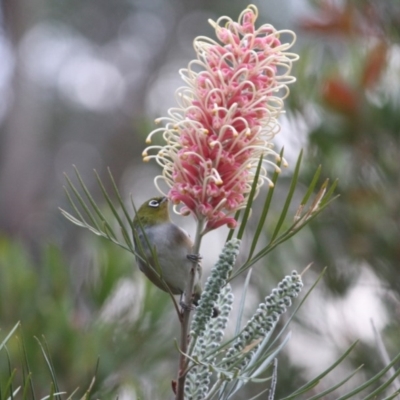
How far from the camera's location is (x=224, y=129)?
94cm

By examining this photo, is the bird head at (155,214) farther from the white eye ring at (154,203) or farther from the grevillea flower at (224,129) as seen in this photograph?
the grevillea flower at (224,129)

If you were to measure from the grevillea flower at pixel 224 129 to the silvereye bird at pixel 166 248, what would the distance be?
0.15m

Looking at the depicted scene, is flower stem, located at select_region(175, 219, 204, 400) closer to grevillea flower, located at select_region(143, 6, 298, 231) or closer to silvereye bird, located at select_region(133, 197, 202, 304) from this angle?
grevillea flower, located at select_region(143, 6, 298, 231)

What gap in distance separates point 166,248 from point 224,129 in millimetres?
441

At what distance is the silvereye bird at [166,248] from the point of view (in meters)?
1.21

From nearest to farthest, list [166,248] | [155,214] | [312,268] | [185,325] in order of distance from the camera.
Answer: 1. [185,325]
2. [166,248]
3. [155,214]
4. [312,268]

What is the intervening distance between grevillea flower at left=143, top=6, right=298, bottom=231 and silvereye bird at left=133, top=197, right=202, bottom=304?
0.15 meters

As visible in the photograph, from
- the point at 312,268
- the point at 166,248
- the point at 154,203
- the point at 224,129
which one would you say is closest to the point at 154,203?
the point at 154,203

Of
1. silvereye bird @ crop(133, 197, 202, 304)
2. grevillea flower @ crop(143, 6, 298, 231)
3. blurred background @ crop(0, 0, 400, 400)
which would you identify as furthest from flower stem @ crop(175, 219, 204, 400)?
blurred background @ crop(0, 0, 400, 400)

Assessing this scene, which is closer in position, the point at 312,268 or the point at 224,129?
the point at 224,129

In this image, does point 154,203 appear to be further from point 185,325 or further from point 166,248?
point 185,325

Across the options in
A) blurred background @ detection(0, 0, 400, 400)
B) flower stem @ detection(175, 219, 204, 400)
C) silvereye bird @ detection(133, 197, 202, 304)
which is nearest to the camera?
flower stem @ detection(175, 219, 204, 400)

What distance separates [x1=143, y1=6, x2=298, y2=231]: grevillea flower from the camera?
3.10 ft

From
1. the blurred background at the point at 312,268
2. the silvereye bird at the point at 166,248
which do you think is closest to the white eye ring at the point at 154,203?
the silvereye bird at the point at 166,248
